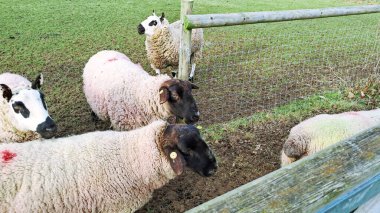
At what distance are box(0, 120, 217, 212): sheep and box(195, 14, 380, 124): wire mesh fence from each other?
240 cm

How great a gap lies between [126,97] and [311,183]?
339 centimetres

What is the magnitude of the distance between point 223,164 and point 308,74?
4.52 meters

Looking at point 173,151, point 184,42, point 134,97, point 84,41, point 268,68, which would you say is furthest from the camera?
point 84,41

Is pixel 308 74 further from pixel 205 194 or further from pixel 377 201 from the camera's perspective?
pixel 377 201

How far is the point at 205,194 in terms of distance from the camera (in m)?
3.69

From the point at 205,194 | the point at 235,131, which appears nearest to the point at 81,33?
the point at 235,131

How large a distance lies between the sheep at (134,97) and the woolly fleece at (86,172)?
3.41 feet

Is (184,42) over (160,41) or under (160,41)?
over

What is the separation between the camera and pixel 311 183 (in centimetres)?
125

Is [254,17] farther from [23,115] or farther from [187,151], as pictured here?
[23,115]

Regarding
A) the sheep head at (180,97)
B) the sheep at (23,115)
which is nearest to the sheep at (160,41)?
the sheep head at (180,97)

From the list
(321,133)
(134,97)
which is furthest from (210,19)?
(321,133)

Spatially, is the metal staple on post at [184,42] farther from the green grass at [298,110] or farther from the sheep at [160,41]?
the sheep at [160,41]

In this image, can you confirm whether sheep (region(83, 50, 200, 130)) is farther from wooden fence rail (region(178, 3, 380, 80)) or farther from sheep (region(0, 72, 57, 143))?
sheep (region(0, 72, 57, 143))
